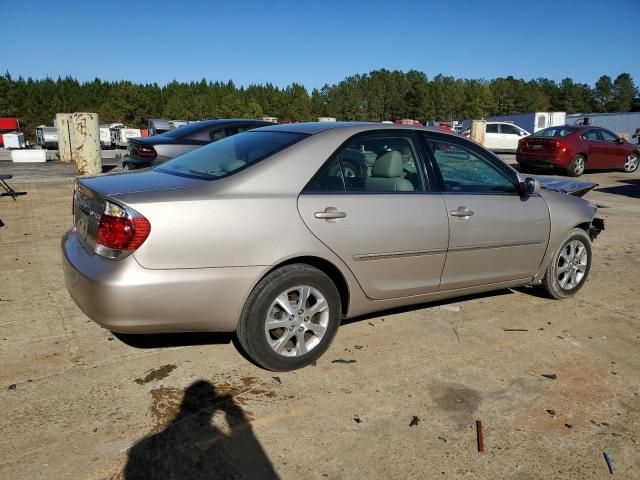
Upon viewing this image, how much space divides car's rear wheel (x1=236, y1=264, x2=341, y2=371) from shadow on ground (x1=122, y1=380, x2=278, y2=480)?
44cm

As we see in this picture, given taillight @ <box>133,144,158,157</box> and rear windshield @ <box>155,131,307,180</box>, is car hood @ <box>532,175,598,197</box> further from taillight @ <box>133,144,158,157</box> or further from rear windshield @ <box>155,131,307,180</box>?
taillight @ <box>133,144,158,157</box>

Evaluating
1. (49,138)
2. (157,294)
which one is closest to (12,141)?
(49,138)

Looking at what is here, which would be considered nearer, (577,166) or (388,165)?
(388,165)

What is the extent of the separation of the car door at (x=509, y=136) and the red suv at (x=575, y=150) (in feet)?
34.4

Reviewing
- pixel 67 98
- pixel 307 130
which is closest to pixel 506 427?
pixel 307 130

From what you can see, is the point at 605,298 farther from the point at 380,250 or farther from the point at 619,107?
the point at 619,107

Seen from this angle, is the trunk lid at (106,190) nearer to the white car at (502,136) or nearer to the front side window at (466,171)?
the front side window at (466,171)

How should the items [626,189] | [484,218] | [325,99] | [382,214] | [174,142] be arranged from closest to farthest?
[382,214]
[484,218]
[174,142]
[626,189]
[325,99]

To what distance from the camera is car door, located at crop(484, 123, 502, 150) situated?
27219mm

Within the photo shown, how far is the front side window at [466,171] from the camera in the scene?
411cm

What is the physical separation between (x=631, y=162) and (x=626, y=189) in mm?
4792

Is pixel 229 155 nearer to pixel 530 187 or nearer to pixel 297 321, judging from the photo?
pixel 297 321

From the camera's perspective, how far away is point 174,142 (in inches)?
337

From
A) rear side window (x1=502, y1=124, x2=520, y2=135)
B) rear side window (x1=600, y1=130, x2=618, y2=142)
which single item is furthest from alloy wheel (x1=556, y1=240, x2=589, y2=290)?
rear side window (x1=502, y1=124, x2=520, y2=135)
